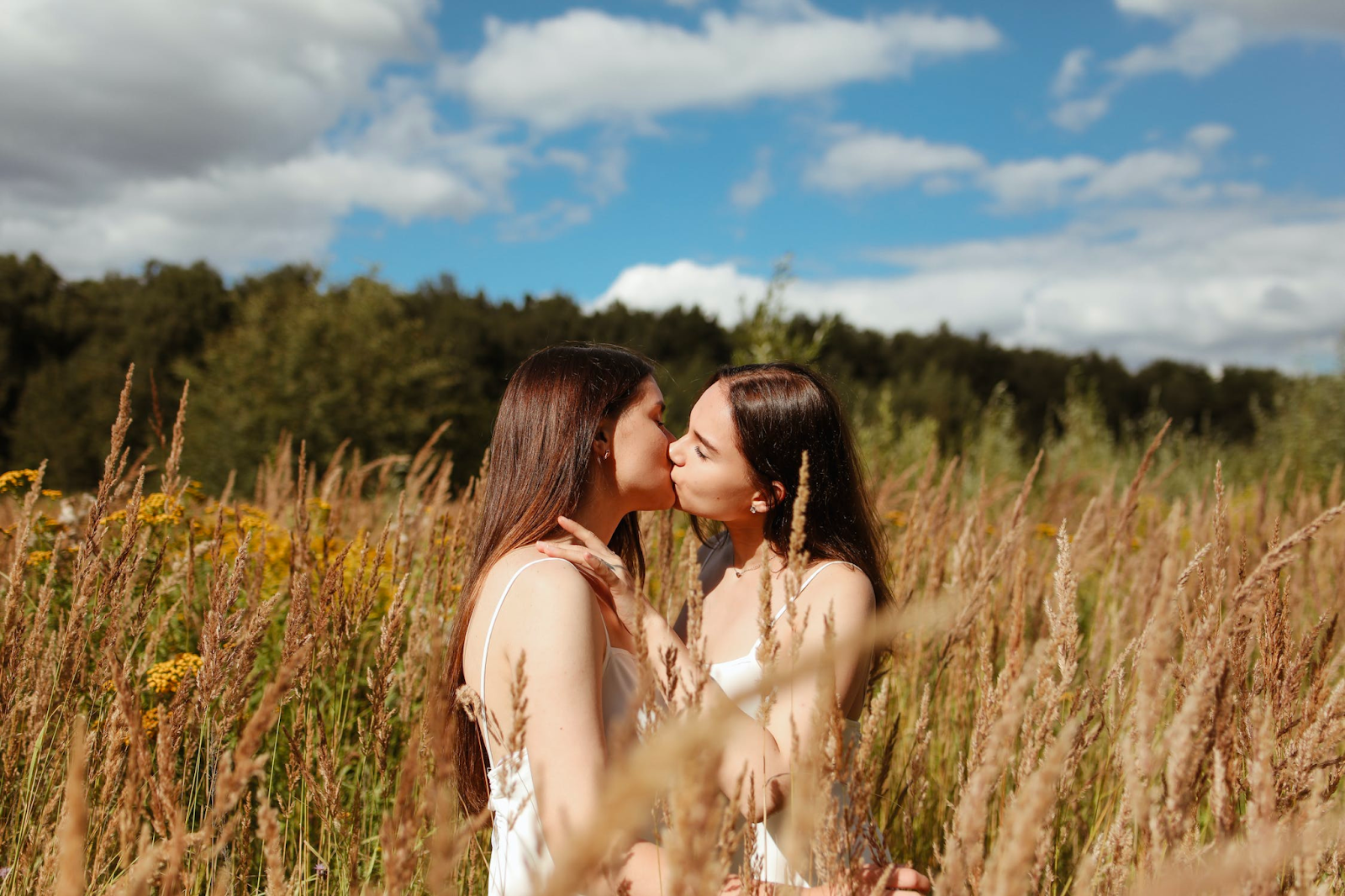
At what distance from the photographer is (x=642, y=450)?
1926 mm

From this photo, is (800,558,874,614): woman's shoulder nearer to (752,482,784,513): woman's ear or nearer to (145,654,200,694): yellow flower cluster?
(752,482,784,513): woman's ear

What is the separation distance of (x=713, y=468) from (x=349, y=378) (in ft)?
71.5

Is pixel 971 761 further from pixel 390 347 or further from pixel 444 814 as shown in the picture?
pixel 390 347

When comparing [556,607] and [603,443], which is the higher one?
[603,443]

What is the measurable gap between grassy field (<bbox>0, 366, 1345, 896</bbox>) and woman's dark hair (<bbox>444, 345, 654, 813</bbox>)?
10 centimetres

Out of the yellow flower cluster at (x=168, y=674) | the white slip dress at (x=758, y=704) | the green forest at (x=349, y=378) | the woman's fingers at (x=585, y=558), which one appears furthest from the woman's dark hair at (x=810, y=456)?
the green forest at (x=349, y=378)

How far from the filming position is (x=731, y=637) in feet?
6.84

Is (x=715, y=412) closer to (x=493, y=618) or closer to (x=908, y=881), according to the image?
(x=493, y=618)

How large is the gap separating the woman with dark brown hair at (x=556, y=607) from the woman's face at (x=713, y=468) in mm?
46

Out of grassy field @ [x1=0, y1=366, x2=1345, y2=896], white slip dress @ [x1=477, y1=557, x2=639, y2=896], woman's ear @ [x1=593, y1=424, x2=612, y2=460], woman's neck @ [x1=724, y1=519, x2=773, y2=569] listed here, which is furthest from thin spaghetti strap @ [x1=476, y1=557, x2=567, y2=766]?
woman's neck @ [x1=724, y1=519, x2=773, y2=569]

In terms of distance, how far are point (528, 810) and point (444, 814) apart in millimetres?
818

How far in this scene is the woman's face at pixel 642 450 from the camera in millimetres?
1911

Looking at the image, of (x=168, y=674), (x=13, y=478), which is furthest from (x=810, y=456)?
(x=13, y=478)

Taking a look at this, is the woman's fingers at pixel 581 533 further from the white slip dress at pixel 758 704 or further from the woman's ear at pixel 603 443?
the white slip dress at pixel 758 704
